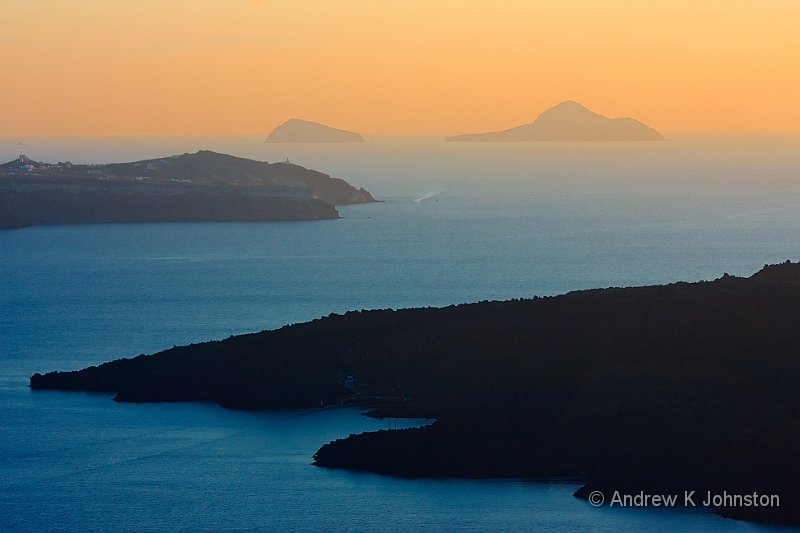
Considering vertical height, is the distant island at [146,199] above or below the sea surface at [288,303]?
above

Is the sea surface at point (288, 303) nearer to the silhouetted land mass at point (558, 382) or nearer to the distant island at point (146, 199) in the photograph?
the silhouetted land mass at point (558, 382)

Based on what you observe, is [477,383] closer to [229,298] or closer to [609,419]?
[609,419]

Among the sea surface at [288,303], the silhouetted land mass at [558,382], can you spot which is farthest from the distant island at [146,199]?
the silhouetted land mass at [558,382]

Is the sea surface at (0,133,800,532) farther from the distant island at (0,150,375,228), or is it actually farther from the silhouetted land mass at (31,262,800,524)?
the distant island at (0,150,375,228)

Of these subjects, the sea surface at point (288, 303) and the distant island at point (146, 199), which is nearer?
the sea surface at point (288, 303)

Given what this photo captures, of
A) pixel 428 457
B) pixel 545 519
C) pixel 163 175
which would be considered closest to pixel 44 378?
pixel 428 457

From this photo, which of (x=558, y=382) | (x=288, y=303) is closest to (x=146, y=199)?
(x=288, y=303)

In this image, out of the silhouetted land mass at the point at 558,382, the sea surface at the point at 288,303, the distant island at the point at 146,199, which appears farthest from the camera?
the distant island at the point at 146,199
